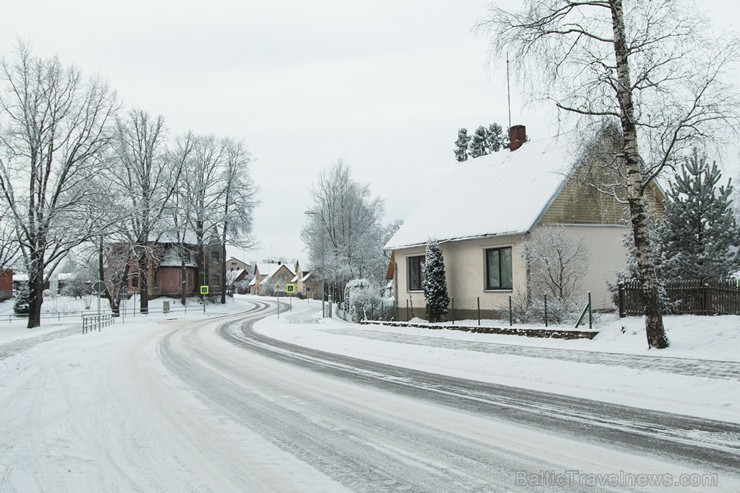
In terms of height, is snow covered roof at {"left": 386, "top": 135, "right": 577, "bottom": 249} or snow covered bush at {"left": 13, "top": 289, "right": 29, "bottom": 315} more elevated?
snow covered roof at {"left": 386, "top": 135, "right": 577, "bottom": 249}

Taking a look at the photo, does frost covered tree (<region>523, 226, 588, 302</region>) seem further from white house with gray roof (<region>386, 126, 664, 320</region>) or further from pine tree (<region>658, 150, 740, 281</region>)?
pine tree (<region>658, 150, 740, 281</region>)

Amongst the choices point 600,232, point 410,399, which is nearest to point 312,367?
point 410,399

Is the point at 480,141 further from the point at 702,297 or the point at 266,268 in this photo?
the point at 266,268

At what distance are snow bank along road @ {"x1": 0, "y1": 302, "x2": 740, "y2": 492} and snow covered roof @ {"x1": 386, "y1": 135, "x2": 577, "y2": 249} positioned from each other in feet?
40.8

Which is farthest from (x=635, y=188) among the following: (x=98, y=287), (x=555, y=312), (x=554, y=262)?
(x=98, y=287)

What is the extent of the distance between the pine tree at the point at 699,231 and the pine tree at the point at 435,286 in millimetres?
9101

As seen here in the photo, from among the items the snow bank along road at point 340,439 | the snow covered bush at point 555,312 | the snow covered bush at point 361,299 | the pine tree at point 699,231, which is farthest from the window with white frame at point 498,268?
the snow bank along road at point 340,439

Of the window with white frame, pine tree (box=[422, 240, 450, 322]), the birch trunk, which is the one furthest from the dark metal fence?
pine tree (box=[422, 240, 450, 322])

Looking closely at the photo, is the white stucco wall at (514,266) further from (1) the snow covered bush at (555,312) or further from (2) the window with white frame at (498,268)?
(1) the snow covered bush at (555,312)

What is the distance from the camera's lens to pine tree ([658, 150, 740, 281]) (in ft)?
53.7

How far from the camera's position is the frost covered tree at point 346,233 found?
55969 mm

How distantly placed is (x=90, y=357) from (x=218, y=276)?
58041 millimetres

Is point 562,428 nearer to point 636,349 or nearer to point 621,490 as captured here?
point 621,490

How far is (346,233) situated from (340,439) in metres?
51.5
